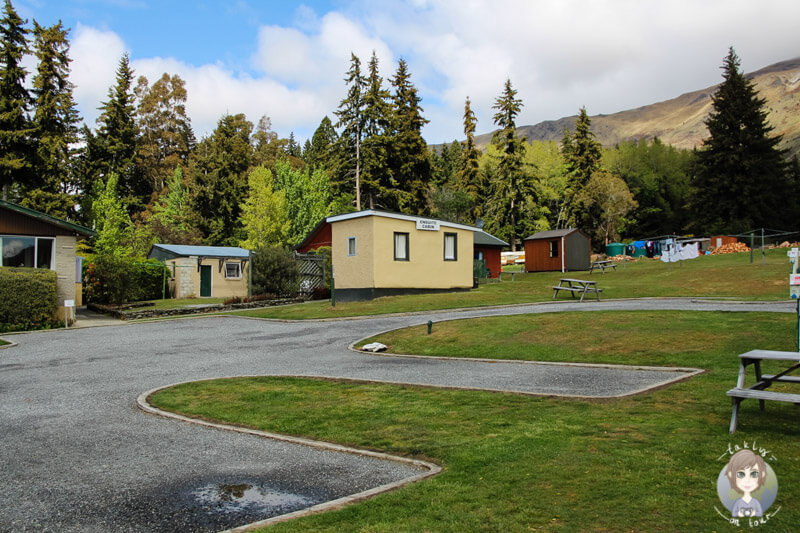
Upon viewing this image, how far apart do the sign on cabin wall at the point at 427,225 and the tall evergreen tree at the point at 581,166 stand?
38.8 metres

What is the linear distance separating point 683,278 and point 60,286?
3186cm

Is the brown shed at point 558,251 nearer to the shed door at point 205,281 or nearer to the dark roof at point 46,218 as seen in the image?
the shed door at point 205,281

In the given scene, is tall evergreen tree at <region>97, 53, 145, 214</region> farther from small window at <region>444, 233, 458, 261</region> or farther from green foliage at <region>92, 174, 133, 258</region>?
small window at <region>444, 233, 458, 261</region>

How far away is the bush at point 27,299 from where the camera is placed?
808 inches

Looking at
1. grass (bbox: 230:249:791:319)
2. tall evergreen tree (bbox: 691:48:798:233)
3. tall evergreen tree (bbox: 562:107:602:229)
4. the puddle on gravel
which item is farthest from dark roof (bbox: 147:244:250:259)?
tall evergreen tree (bbox: 691:48:798:233)

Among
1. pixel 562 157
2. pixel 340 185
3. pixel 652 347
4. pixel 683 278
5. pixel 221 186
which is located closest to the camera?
pixel 652 347

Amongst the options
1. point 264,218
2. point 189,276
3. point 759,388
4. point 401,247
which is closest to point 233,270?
point 189,276

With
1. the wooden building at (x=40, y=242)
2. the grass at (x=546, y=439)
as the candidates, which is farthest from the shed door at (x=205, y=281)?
the grass at (x=546, y=439)

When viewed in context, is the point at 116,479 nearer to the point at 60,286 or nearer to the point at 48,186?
the point at 60,286

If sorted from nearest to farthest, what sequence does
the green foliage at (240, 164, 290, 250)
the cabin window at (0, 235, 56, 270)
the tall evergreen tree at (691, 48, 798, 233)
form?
1. the cabin window at (0, 235, 56, 270)
2. the green foliage at (240, 164, 290, 250)
3. the tall evergreen tree at (691, 48, 798, 233)

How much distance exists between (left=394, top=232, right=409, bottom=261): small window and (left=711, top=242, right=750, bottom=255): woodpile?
3032 cm

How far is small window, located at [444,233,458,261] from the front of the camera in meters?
30.7

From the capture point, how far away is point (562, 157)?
71062 millimetres

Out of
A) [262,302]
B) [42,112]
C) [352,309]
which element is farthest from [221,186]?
[352,309]
